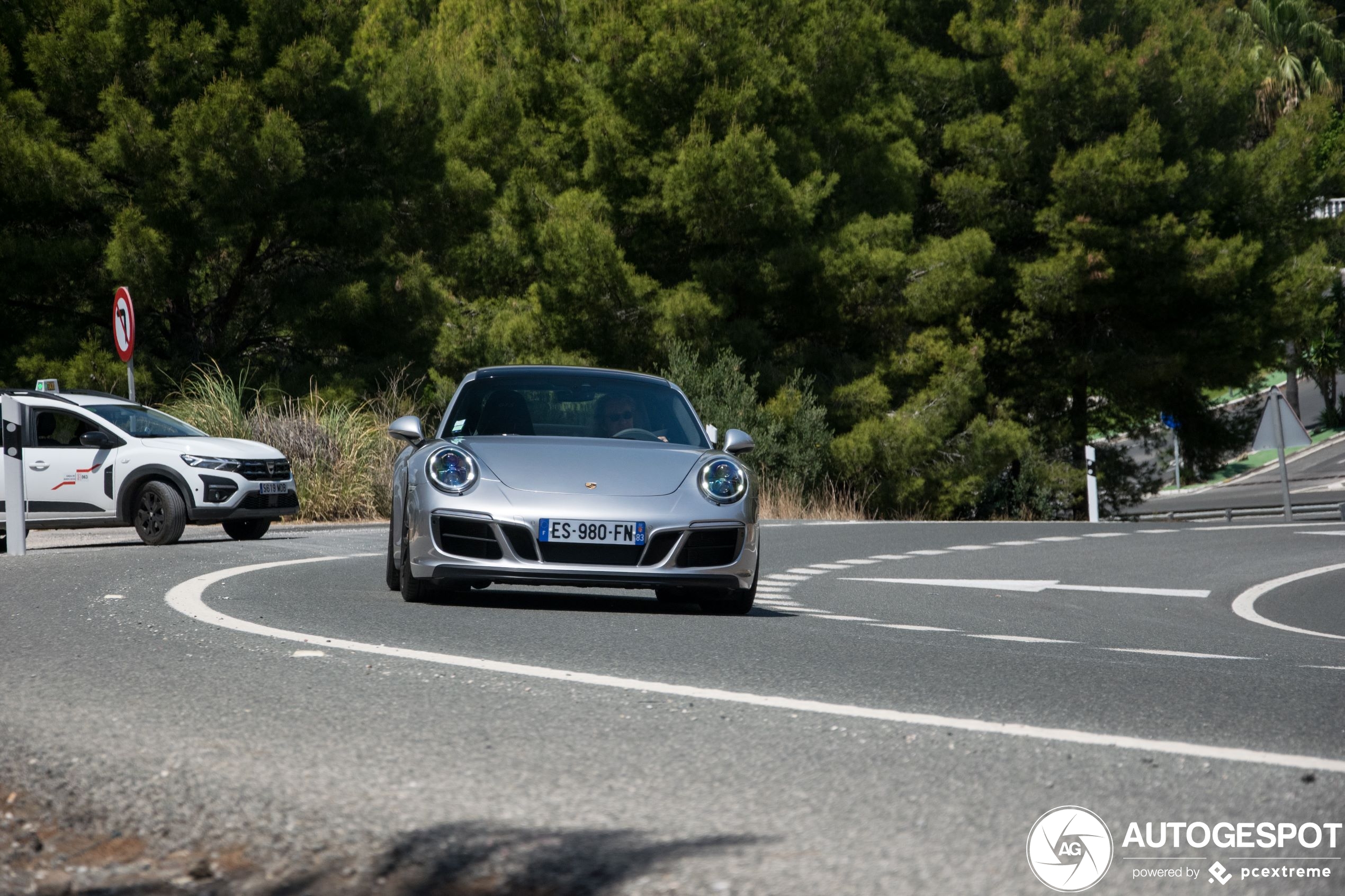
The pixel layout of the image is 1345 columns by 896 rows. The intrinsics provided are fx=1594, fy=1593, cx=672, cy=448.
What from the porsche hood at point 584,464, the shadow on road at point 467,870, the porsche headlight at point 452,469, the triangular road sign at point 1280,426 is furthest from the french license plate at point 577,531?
the triangular road sign at point 1280,426

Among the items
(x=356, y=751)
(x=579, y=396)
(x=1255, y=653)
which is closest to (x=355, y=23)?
(x=579, y=396)

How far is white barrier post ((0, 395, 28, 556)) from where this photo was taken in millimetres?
13938

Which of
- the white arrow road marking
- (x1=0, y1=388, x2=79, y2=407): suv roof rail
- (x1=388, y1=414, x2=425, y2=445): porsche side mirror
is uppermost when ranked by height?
(x1=0, y1=388, x2=79, y2=407): suv roof rail

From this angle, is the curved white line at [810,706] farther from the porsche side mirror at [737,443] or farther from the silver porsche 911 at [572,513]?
the porsche side mirror at [737,443]

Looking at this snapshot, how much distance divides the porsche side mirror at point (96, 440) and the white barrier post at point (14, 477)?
132 cm

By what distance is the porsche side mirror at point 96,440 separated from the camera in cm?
1544

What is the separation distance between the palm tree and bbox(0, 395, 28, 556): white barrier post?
47.8 m

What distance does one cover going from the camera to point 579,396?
9961mm

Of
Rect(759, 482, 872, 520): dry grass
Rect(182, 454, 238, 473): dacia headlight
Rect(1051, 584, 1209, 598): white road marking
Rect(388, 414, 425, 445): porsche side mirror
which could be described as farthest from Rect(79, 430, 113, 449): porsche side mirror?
Rect(759, 482, 872, 520): dry grass

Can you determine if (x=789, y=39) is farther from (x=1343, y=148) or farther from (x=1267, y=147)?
(x=1343, y=148)

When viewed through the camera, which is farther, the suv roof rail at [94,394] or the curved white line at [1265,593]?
the suv roof rail at [94,394]

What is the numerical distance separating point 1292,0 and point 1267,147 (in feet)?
75.8

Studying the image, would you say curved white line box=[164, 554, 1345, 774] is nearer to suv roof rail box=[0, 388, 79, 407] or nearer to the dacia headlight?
the dacia headlight

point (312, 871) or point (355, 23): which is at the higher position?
point (355, 23)
